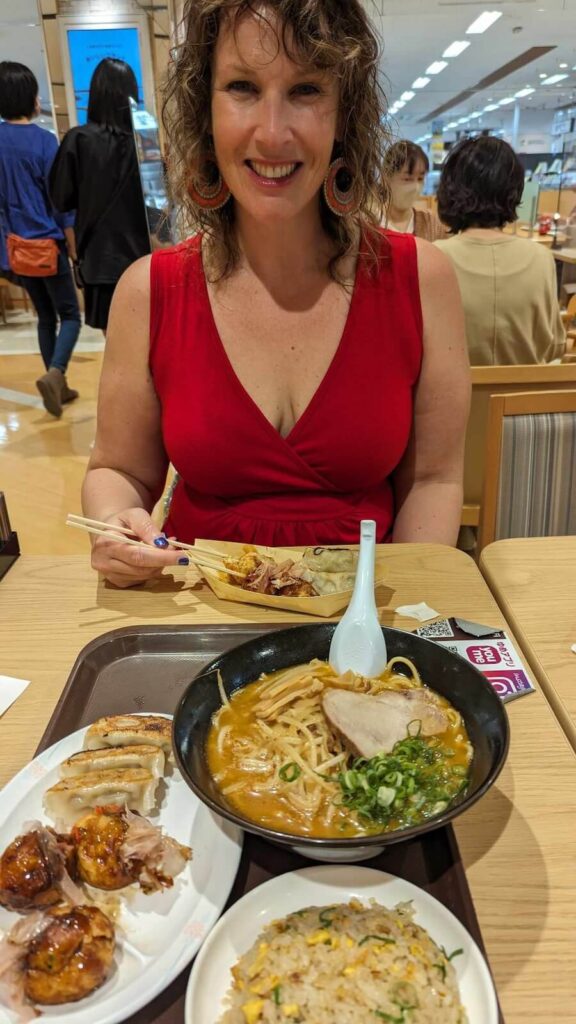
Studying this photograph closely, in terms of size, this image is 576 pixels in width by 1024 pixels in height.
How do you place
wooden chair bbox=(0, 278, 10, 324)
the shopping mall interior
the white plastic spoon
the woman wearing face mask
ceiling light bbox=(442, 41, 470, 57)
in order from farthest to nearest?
ceiling light bbox=(442, 41, 470, 57)
wooden chair bbox=(0, 278, 10, 324)
the woman wearing face mask
the shopping mall interior
the white plastic spoon

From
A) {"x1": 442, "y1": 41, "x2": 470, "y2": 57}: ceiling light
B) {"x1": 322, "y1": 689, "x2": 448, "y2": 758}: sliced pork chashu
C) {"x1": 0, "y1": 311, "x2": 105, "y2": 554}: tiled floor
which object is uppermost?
{"x1": 442, "y1": 41, "x2": 470, "y2": 57}: ceiling light

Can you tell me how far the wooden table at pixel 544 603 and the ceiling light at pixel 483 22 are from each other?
10.4 m

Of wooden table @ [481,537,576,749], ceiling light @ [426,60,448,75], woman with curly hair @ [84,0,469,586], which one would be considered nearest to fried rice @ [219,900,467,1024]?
wooden table @ [481,537,576,749]

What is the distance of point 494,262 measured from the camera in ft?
8.97

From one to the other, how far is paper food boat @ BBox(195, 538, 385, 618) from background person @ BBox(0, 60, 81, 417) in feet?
13.3

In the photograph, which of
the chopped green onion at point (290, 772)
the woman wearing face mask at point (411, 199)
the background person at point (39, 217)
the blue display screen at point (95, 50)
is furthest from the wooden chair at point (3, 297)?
the chopped green onion at point (290, 772)

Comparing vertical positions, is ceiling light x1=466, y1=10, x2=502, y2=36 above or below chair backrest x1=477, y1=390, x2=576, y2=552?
above

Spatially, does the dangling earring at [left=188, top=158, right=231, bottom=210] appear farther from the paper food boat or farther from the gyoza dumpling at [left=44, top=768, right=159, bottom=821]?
the gyoza dumpling at [left=44, top=768, right=159, bottom=821]

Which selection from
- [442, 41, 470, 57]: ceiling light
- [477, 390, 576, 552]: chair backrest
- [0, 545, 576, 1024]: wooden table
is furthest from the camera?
[442, 41, 470, 57]: ceiling light

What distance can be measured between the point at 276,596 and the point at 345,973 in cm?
67

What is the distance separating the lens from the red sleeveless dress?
4.85ft

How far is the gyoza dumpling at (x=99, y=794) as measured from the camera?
799 mm

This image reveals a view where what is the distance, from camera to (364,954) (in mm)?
604

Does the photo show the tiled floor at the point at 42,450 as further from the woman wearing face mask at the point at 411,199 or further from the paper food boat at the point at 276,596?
the woman wearing face mask at the point at 411,199
